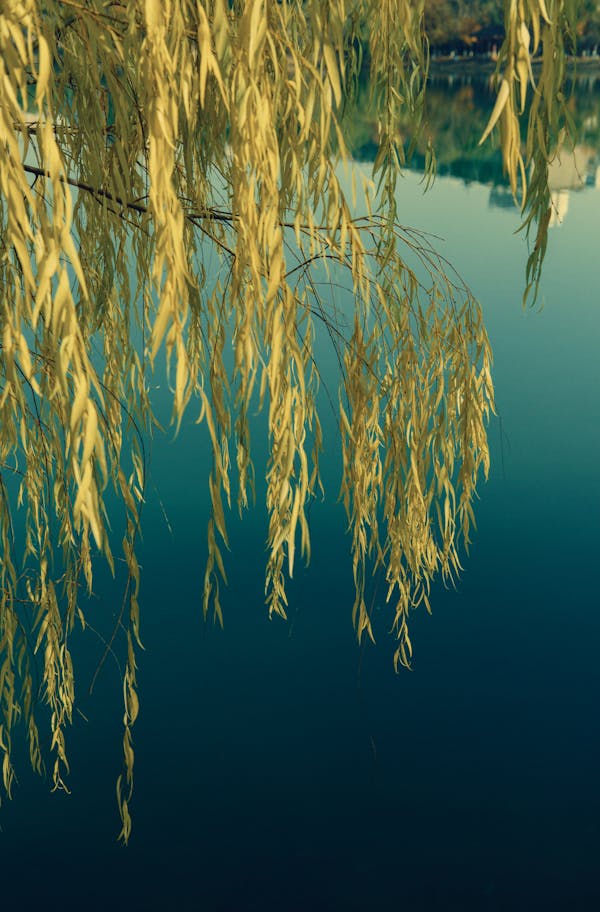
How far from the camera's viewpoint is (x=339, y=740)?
4.20m

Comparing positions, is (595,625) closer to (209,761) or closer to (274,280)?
(209,761)

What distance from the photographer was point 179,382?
157cm

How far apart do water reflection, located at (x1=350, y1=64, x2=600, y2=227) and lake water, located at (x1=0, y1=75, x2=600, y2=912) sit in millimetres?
3493

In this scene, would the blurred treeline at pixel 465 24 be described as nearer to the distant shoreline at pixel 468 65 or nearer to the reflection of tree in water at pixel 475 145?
the distant shoreline at pixel 468 65

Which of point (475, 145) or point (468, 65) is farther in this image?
point (468, 65)

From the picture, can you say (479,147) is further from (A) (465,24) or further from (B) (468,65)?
(B) (468,65)

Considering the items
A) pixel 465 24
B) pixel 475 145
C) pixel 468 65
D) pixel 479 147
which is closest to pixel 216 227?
pixel 479 147

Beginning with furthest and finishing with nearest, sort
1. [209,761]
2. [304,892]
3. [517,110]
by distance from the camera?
[209,761] < [304,892] < [517,110]

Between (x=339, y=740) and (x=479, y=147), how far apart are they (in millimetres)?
5036

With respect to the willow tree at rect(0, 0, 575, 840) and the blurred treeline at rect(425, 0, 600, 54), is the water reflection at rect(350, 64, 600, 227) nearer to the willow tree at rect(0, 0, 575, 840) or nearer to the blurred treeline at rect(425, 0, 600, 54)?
the willow tree at rect(0, 0, 575, 840)

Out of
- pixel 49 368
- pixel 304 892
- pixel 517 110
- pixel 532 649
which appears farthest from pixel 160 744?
pixel 517 110

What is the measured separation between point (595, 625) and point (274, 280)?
11.6ft

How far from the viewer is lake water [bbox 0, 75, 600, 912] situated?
143 inches

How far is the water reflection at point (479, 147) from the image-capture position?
12031mm
